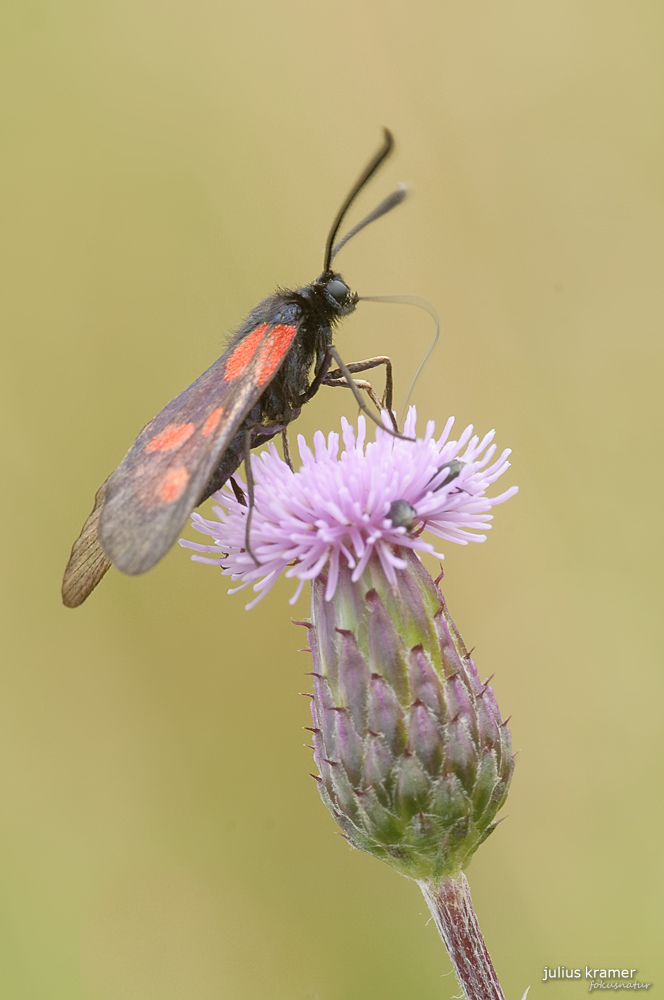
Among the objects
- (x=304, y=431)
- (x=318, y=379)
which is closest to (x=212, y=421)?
(x=318, y=379)

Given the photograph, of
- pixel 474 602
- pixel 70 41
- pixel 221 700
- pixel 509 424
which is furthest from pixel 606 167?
pixel 221 700

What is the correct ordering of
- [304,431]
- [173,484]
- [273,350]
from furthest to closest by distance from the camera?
[304,431]
[273,350]
[173,484]

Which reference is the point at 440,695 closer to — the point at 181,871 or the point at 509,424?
the point at 181,871

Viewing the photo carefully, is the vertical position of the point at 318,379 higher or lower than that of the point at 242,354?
lower

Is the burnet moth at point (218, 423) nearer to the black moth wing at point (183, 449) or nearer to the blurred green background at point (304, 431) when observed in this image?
the black moth wing at point (183, 449)

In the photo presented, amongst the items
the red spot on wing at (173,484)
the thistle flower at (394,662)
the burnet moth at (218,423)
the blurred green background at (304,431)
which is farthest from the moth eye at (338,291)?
the blurred green background at (304,431)

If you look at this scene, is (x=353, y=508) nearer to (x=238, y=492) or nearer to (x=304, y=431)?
(x=238, y=492)
